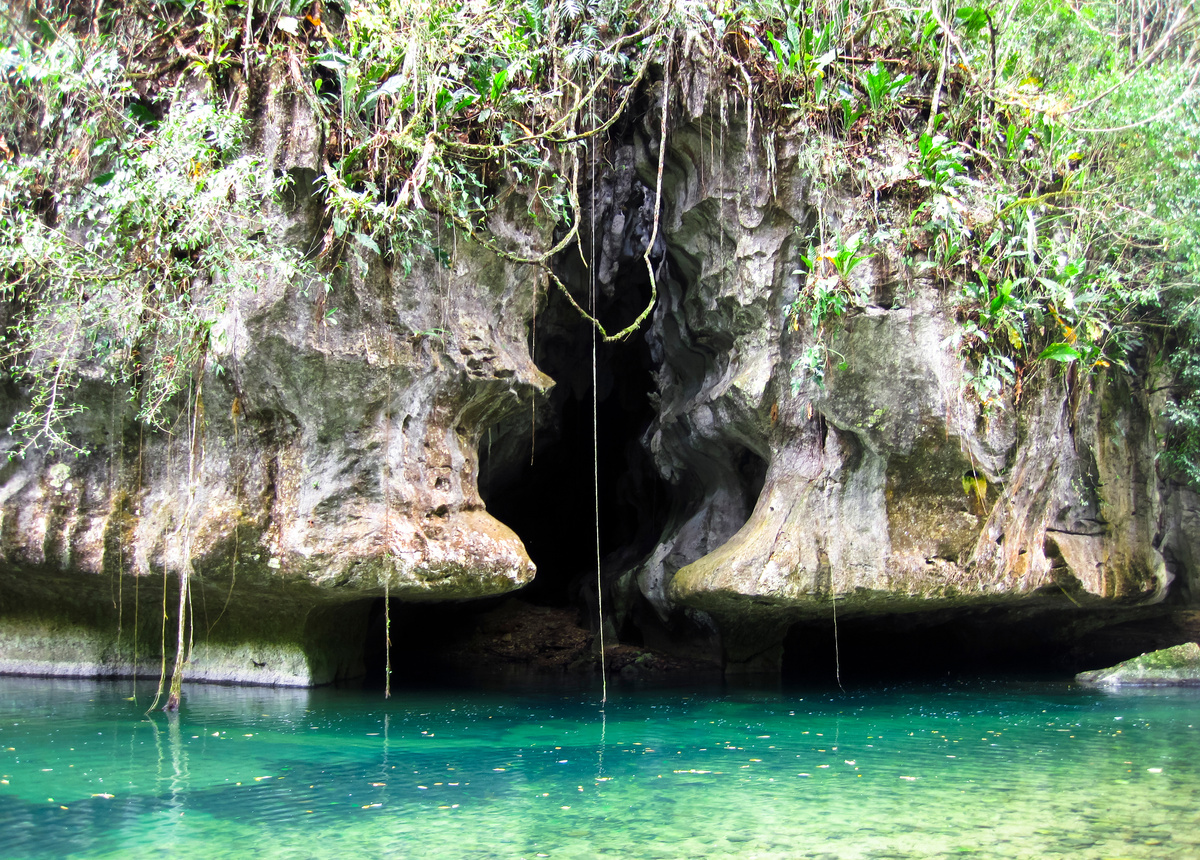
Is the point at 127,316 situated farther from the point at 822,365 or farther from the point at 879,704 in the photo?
the point at 879,704

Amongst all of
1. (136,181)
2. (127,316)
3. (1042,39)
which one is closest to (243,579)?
(127,316)

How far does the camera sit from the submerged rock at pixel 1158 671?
422 inches

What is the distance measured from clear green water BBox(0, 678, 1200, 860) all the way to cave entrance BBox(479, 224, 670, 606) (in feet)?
17.5

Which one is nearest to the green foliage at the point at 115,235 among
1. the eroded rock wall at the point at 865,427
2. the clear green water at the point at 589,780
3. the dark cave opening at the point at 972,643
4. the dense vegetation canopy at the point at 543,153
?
the dense vegetation canopy at the point at 543,153

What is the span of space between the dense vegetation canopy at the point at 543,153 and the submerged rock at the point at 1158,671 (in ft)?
7.23

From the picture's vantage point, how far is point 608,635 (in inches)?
523

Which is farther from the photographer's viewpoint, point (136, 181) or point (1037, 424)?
point (1037, 424)

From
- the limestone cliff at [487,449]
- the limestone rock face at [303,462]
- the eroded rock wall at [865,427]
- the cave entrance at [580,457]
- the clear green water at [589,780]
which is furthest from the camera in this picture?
the cave entrance at [580,457]

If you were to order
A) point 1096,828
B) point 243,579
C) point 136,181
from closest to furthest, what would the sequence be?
point 1096,828 → point 136,181 → point 243,579

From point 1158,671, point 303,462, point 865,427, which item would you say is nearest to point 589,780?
point 303,462

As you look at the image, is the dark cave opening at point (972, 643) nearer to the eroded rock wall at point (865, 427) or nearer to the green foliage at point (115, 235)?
the eroded rock wall at point (865, 427)

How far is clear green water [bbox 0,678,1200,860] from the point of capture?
3986 mm

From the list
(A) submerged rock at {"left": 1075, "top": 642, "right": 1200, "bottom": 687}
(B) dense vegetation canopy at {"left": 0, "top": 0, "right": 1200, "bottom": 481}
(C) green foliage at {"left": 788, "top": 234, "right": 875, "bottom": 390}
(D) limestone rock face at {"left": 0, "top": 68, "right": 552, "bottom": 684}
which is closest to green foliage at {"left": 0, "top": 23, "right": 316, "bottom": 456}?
(B) dense vegetation canopy at {"left": 0, "top": 0, "right": 1200, "bottom": 481}

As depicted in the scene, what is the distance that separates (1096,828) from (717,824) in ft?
5.76
